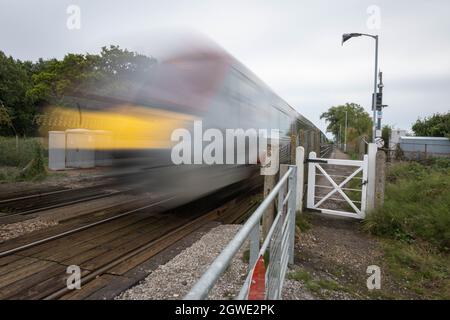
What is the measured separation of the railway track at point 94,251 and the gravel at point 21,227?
0.36m

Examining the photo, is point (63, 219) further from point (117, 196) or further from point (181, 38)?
point (181, 38)

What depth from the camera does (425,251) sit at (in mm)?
5051

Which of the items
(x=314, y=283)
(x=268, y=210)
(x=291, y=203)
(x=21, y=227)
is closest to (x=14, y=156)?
(x=21, y=227)

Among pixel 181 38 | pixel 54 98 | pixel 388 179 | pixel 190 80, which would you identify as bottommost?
pixel 388 179

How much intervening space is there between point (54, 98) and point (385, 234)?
94.6ft

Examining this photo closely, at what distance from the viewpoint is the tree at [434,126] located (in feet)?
101

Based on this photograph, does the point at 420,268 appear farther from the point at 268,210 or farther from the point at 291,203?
the point at 268,210

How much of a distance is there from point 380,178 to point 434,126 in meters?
33.1

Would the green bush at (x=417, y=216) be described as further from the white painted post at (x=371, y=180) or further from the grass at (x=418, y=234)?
the white painted post at (x=371, y=180)

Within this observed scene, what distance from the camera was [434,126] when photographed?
33.6 meters

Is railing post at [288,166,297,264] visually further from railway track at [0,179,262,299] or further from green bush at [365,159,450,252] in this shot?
green bush at [365,159,450,252]

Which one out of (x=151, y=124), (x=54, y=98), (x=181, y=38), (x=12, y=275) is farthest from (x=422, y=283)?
(x=54, y=98)
